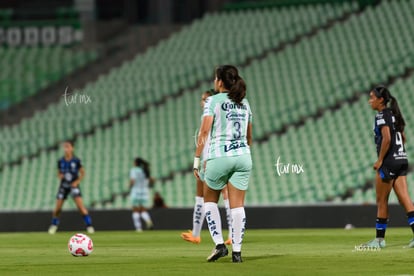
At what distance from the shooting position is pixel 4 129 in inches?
1459

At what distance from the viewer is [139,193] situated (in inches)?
1038

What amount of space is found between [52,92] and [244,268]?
28429 millimetres

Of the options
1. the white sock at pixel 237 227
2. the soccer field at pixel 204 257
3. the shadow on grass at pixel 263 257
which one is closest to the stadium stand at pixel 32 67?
the soccer field at pixel 204 257

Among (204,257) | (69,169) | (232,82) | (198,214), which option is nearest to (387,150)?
(204,257)

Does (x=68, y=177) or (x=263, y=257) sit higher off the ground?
(x=68, y=177)

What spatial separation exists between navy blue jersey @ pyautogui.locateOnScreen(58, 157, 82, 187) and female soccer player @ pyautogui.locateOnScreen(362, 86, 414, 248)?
10.5 m

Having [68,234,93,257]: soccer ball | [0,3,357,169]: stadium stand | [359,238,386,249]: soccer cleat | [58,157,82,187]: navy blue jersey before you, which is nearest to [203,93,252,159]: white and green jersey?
[68,234,93,257]: soccer ball

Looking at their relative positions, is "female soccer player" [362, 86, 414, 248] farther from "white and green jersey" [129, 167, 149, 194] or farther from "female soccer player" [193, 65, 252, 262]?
"white and green jersey" [129, 167, 149, 194]

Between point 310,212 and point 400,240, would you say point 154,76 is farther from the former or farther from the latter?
point 400,240

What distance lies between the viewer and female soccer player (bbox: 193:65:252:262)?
485 inches

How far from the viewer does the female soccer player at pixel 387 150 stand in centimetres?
1452

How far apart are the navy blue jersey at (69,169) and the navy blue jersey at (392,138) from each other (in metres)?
10.5

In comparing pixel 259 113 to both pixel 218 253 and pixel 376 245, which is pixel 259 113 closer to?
pixel 376 245

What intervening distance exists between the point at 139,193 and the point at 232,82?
14.3m
